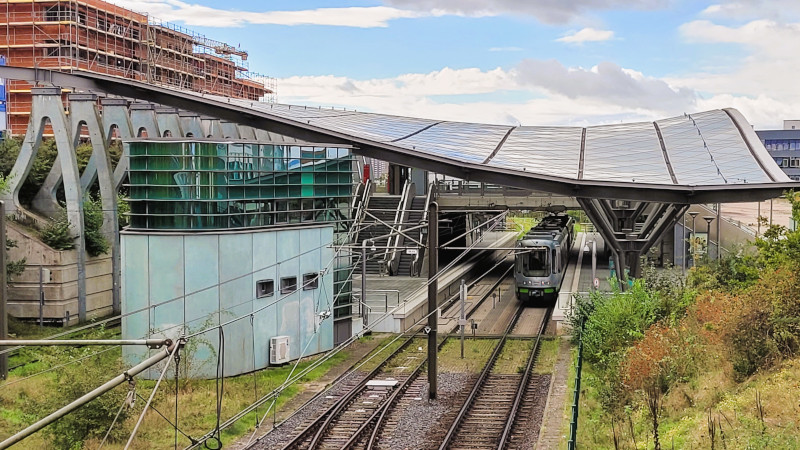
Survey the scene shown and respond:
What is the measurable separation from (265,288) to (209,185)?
304cm

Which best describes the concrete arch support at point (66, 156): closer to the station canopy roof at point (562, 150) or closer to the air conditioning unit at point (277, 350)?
the station canopy roof at point (562, 150)

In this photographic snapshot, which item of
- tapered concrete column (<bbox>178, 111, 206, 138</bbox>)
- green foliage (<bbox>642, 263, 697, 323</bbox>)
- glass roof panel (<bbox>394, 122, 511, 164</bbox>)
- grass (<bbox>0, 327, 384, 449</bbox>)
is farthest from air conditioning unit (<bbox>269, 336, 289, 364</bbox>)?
tapered concrete column (<bbox>178, 111, 206, 138</bbox>)

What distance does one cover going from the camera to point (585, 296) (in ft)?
88.8

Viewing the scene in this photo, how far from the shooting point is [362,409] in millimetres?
18938

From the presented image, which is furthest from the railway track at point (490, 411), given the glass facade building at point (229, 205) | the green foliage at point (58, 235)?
the green foliage at point (58, 235)

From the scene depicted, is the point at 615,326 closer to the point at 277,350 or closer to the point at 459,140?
the point at 277,350

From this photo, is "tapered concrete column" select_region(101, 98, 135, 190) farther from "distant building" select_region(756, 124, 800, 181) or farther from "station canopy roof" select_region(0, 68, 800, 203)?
"distant building" select_region(756, 124, 800, 181)

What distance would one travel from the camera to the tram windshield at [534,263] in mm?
32659

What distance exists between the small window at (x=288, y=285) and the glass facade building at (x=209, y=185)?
1.51m

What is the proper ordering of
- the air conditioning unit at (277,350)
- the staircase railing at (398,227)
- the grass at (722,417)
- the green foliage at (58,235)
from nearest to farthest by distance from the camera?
the grass at (722,417) < the air conditioning unit at (277,350) < the green foliage at (58,235) < the staircase railing at (398,227)

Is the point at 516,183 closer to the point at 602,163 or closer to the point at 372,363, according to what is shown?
the point at 602,163

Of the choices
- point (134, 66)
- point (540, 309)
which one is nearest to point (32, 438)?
point (540, 309)

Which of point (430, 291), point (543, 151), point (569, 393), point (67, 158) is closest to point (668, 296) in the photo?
point (569, 393)

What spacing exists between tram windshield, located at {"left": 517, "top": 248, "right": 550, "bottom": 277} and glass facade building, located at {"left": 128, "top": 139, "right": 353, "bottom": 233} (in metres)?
11.8
